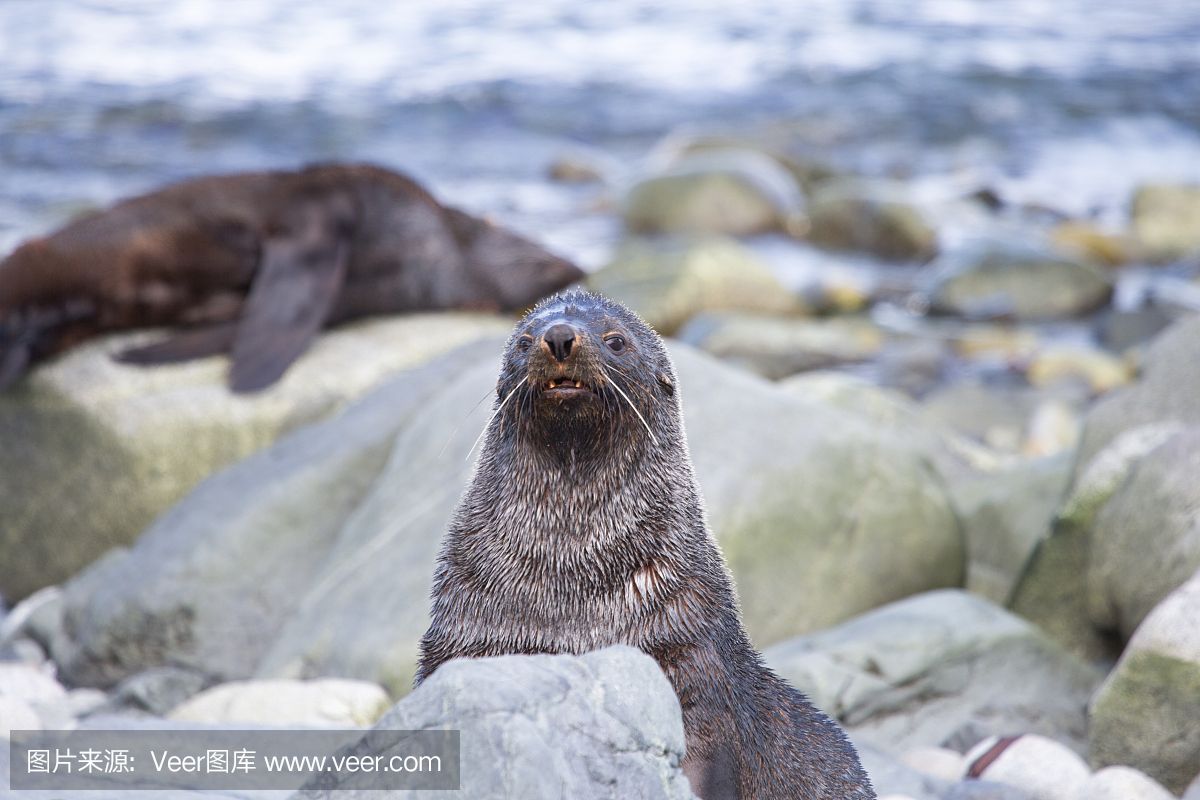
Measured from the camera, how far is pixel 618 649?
3354 mm

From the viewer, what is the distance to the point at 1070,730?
6.30 metres

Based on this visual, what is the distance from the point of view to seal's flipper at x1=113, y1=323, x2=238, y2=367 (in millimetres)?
9406

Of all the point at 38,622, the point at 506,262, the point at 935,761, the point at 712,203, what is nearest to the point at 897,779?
the point at 935,761

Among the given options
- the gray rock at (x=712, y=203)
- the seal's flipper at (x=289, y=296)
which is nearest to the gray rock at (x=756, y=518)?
the seal's flipper at (x=289, y=296)

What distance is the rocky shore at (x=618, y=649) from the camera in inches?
207

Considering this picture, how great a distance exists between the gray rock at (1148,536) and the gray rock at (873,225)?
1031cm

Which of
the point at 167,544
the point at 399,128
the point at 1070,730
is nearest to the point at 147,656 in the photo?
the point at 167,544

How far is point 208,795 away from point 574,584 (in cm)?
116

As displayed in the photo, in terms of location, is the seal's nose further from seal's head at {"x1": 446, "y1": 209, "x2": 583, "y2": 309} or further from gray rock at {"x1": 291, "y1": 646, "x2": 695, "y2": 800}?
seal's head at {"x1": 446, "y1": 209, "x2": 583, "y2": 309}

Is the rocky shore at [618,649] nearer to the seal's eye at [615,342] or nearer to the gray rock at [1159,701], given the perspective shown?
the gray rock at [1159,701]

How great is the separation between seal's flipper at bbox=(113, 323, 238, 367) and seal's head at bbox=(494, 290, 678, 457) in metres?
5.48

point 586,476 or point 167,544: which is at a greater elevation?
point 586,476

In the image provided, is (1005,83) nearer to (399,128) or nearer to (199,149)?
(399,128)

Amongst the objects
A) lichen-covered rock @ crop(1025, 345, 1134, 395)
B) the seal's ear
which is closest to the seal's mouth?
the seal's ear
